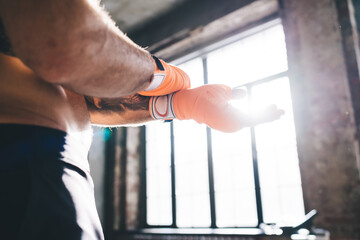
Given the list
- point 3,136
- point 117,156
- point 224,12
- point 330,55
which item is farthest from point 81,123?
point 117,156

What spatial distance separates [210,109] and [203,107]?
20 millimetres

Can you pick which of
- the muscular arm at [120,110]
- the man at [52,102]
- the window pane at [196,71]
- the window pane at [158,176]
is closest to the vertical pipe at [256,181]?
the window pane at [196,71]

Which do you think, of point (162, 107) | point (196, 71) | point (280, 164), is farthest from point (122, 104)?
point (196, 71)

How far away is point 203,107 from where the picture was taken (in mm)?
594

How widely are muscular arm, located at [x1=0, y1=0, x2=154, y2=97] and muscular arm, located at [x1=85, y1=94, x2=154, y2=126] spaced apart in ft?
0.83

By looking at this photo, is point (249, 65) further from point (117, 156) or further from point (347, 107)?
point (117, 156)

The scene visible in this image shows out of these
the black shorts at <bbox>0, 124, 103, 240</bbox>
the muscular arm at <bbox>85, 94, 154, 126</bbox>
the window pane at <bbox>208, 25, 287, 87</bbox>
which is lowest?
the black shorts at <bbox>0, 124, 103, 240</bbox>

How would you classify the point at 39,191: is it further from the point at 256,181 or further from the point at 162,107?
the point at 256,181

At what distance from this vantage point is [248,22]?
11.9 ft

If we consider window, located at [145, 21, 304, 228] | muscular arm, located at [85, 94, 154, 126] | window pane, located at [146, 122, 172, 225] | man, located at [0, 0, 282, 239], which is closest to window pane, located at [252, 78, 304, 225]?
window, located at [145, 21, 304, 228]

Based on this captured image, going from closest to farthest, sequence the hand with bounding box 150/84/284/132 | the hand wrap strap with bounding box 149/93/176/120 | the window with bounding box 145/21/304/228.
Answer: the hand with bounding box 150/84/284/132 < the hand wrap strap with bounding box 149/93/176/120 < the window with bounding box 145/21/304/228

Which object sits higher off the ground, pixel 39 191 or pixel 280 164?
pixel 280 164

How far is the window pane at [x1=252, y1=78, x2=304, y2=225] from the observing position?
3.14 metres

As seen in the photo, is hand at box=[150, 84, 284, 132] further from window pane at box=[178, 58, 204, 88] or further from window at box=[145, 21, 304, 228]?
window pane at box=[178, 58, 204, 88]
